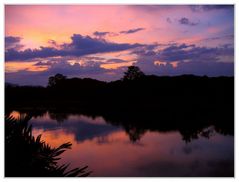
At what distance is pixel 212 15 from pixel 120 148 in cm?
488

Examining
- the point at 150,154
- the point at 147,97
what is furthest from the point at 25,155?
the point at 150,154

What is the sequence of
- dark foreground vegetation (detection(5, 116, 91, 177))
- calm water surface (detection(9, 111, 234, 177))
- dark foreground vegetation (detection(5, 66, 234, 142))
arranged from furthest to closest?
calm water surface (detection(9, 111, 234, 177)), dark foreground vegetation (detection(5, 66, 234, 142)), dark foreground vegetation (detection(5, 116, 91, 177))

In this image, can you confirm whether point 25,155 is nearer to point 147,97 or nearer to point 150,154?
point 147,97

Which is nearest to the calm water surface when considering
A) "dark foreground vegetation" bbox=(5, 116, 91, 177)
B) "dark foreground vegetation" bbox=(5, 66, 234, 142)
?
"dark foreground vegetation" bbox=(5, 66, 234, 142)

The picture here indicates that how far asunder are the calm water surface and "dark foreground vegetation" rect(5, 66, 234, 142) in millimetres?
316

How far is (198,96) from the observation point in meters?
4.45

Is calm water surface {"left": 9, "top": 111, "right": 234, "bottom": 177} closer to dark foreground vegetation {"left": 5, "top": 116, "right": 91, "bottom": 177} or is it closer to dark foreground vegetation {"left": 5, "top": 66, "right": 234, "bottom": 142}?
dark foreground vegetation {"left": 5, "top": 66, "right": 234, "bottom": 142}

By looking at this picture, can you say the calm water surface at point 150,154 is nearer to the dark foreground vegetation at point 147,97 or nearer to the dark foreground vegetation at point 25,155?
the dark foreground vegetation at point 147,97

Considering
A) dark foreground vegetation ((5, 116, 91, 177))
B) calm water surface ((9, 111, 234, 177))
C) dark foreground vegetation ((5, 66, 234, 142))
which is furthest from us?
calm water surface ((9, 111, 234, 177))

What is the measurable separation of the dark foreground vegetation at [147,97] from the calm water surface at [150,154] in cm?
32

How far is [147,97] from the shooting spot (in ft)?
20.3

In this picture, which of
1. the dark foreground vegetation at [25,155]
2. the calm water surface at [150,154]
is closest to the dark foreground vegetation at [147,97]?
the dark foreground vegetation at [25,155]

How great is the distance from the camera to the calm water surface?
17.5ft

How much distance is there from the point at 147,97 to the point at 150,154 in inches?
43.2
